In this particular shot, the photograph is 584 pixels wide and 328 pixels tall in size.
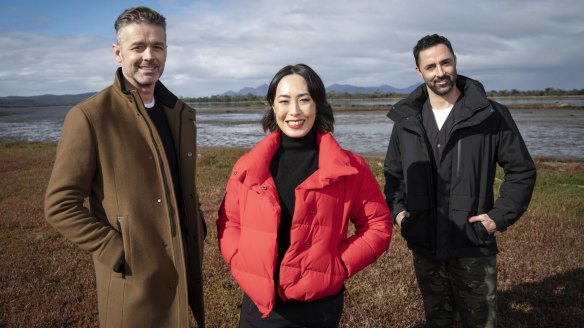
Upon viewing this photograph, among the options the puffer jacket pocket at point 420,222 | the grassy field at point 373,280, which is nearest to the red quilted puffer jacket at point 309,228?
the puffer jacket pocket at point 420,222

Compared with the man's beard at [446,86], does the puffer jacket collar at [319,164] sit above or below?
below

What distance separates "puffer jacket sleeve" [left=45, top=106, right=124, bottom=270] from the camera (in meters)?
2.62

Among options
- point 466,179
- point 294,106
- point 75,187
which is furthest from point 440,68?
point 75,187

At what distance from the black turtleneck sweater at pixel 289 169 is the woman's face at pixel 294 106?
0.13 meters

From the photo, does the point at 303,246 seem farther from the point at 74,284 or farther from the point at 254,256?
the point at 74,284

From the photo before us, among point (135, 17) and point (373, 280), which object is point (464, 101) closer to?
point (135, 17)

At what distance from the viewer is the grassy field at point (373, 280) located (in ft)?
18.1

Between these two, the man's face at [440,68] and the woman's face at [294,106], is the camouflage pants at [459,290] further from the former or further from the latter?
the woman's face at [294,106]

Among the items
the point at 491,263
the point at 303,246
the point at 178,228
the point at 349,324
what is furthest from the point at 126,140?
the point at 349,324

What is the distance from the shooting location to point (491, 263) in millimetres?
3762

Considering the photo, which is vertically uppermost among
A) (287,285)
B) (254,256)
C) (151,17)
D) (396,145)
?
(151,17)

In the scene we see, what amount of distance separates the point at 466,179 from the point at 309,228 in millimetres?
1761

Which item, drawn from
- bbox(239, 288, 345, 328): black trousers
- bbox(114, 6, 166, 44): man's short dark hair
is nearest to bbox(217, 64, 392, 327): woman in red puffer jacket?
bbox(239, 288, 345, 328): black trousers

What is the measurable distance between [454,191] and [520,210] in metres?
0.57
